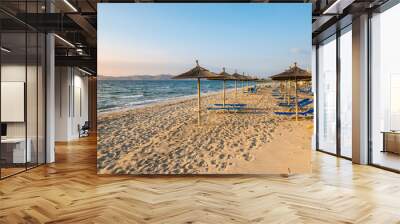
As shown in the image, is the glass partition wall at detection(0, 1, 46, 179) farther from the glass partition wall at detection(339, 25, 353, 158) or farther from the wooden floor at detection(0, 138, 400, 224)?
the glass partition wall at detection(339, 25, 353, 158)

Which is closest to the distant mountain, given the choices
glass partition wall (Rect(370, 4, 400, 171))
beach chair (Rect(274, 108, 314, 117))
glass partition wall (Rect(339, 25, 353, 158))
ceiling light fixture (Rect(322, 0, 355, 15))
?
beach chair (Rect(274, 108, 314, 117))

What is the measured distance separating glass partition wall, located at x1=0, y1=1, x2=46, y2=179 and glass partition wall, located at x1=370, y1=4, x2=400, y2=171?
685 centimetres

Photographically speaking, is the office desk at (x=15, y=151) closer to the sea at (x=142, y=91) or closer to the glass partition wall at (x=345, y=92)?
the sea at (x=142, y=91)

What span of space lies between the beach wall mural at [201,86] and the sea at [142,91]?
0.02 metres

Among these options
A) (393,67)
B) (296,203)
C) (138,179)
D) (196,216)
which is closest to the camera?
(196,216)

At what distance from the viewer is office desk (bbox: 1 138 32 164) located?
6.33m

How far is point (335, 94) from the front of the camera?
31.3 ft

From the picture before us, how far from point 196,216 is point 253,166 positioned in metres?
2.53

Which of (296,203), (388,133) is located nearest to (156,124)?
(296,203)

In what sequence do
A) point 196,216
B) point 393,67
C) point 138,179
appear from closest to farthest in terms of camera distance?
point 196,216 → point 138,179 → point 393,67

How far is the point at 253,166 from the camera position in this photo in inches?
252

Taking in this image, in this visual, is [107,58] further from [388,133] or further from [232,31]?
[388,133]

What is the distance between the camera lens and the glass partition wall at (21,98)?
631 cm

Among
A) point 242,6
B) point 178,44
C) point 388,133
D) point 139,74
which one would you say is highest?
point 242,6
